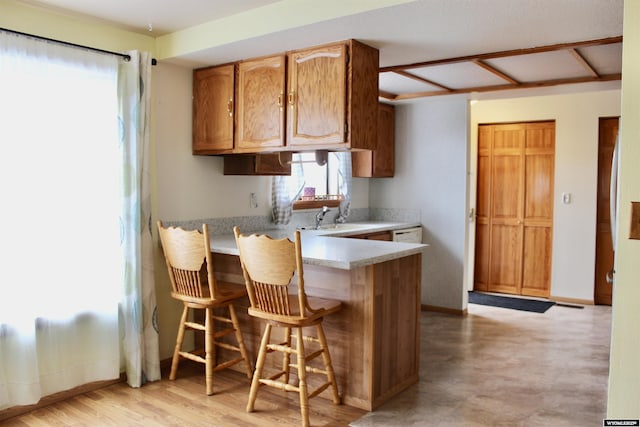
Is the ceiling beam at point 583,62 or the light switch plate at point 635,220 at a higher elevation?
the ceiling beam at point 583,62

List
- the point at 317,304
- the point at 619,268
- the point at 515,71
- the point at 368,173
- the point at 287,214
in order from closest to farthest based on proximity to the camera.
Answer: the point at 619,268 → the point at 317,304 → the point at 515,71 → the point at 287,214 → the point at 368,173

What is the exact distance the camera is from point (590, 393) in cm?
328

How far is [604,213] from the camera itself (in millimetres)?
5691

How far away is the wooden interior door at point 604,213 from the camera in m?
5.66

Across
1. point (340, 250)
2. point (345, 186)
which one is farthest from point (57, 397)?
point (345, 186)

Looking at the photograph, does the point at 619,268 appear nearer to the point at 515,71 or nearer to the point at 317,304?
the point at 317,304

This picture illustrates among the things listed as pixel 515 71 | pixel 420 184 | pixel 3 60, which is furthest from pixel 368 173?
pixel 3 60

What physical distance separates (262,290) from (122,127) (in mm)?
1373

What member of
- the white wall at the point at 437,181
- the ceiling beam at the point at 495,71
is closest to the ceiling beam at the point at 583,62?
the ceiling beam at the point at 495,71

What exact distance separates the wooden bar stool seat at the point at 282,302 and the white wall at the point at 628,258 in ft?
4.62

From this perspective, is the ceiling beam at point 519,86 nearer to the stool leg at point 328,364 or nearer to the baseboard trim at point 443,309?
the baseboard trim at point 443,309

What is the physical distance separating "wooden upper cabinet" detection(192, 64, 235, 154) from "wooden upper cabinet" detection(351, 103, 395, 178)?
2.01 m

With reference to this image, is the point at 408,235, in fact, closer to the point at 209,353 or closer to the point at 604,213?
the point at 604,213

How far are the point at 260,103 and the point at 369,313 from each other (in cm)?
156
